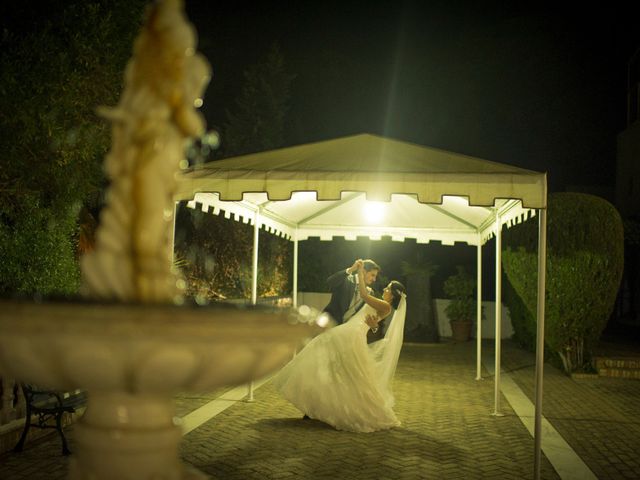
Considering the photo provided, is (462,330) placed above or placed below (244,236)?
below

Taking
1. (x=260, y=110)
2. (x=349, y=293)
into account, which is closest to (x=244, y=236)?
(x=260, y=110)

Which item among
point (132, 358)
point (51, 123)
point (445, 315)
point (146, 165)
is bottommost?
point (445, 315)

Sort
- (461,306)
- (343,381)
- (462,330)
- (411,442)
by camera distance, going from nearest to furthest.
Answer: (411,442)
(343,381)
(462,330)
(461,306)

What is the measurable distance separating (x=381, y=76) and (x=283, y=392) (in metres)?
25.4

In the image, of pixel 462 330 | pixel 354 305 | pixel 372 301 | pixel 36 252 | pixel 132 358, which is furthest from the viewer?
pixel 462 330

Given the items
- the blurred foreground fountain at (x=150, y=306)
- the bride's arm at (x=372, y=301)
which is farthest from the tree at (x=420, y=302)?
the blurred foreground fountain at (x=150, y=306)

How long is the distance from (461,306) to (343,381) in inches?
514

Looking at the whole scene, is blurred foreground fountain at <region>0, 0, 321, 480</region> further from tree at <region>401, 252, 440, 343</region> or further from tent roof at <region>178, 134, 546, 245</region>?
tree at <region>401, 252, 440, 343</region>

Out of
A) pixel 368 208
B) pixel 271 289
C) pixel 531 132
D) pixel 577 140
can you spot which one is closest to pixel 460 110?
pixel 531 132

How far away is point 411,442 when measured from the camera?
704 cm

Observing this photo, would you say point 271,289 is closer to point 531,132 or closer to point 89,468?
point 531,132

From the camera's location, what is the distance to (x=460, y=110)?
96.8 ft

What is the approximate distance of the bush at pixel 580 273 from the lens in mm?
12469

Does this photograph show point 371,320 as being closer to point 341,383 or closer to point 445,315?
point 341,383
